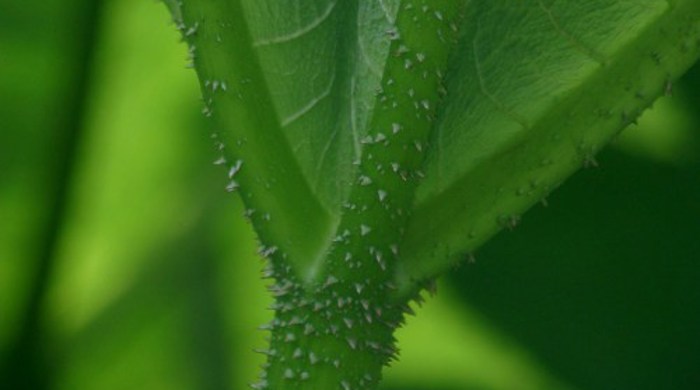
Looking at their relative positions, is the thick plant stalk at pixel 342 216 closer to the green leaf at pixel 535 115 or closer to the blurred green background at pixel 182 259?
the green leaf at pixel 535 115

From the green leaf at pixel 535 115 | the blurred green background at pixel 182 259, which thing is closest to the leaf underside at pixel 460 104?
the green leaf at pixel 535 115

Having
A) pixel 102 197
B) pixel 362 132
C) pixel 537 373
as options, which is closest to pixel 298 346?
pixel 362 132

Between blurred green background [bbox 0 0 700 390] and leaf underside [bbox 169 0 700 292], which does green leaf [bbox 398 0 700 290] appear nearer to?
leaf underside [bbox 169 0 700 292]

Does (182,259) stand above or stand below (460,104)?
above

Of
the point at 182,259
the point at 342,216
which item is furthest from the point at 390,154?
the point at 182,259

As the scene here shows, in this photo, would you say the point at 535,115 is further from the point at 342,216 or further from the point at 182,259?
the point at 182,259

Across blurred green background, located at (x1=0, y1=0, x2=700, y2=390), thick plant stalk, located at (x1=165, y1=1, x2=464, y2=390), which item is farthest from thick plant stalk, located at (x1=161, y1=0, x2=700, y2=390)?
blurred green background, located at (x1=0, y1=0, x2=700, y2=390)
